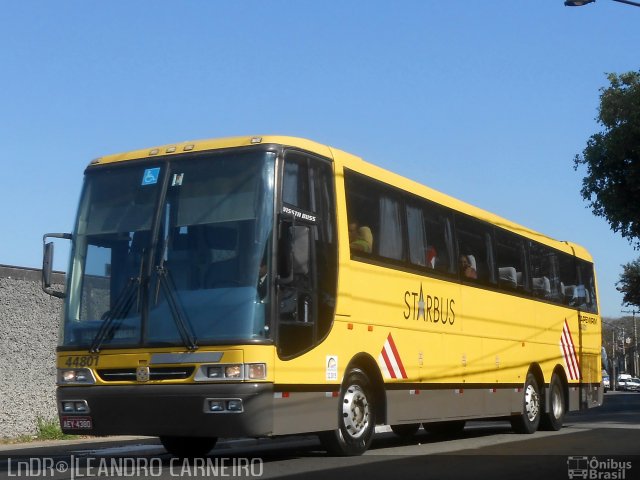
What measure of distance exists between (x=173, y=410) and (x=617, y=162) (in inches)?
1062

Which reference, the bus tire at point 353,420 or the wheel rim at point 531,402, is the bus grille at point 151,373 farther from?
the wheel rim at point 531,402

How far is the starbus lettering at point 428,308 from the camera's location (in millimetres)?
14130

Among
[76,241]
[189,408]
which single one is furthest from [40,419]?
[189,408]

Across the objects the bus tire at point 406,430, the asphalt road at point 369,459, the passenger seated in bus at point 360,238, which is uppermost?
the passenger seated in bus at point 360,238

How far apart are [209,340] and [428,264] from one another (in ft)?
15.5

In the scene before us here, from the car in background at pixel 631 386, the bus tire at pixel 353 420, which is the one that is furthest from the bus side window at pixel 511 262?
the car in background at pixel 631 386

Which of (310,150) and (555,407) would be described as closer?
(310,150)

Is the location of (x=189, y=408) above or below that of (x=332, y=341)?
below

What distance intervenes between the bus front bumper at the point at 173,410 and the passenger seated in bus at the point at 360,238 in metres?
2.48

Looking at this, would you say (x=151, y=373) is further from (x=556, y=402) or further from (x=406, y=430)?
(x=556, y=402)

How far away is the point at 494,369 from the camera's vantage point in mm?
17016

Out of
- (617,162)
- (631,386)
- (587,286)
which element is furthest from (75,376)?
(631,386)

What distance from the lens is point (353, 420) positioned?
1255 cm

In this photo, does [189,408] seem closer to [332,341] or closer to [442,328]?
[332,341]
